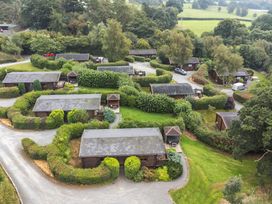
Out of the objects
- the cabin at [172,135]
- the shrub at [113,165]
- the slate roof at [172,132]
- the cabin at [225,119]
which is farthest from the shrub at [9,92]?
the cabin at [225,119]

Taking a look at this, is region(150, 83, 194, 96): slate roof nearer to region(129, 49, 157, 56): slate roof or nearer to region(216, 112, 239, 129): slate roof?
region(216, 112, 239, 129): slate roof

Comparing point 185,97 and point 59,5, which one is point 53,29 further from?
point 185,97

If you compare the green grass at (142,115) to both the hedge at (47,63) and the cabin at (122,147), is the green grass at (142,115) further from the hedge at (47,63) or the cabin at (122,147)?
the hedge at (47,63)

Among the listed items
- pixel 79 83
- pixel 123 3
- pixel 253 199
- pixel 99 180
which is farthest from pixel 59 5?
pixel 253 199

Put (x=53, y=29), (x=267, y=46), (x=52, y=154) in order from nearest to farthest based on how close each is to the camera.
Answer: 1. (x=52, y=154)
2. (x=53, y=29)
3. (x=267, y=46)

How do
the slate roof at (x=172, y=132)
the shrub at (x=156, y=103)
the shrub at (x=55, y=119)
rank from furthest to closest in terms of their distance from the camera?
the shrub at (x=156, y=103) < the shrub at (x=55, y=119) < the slate roof at (x=172, y=132)

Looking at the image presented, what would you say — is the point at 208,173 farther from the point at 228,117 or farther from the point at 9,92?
the point at 9,92
